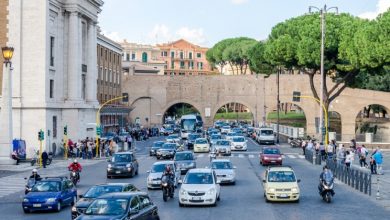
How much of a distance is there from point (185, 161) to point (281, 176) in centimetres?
1423

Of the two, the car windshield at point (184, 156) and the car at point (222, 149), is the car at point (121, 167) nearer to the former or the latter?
the car windshield at point (184, 156)

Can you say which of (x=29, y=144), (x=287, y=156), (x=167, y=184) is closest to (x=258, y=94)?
(x=287, y=156)

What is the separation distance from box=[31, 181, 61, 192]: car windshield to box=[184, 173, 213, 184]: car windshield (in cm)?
515

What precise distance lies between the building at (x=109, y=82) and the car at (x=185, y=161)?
46402mm

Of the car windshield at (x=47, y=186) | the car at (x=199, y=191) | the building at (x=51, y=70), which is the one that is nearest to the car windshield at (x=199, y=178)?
the car at (x=199, y=191)

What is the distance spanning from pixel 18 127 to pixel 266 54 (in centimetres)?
3941

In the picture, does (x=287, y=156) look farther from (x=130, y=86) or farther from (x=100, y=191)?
(x=130, y=86)

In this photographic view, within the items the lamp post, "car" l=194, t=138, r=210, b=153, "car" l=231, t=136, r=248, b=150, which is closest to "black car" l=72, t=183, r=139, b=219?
the lamp post

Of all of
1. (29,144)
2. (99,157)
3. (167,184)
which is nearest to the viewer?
(167,184)

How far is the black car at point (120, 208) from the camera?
17591mm

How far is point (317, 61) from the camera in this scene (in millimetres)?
76562

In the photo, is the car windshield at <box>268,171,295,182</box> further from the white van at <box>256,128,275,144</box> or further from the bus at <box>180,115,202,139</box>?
the bus at <box>180,115,202,139</box>

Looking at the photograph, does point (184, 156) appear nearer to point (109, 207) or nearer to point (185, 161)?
point (185, 161)

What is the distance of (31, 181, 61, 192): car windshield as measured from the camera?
27086 mm
